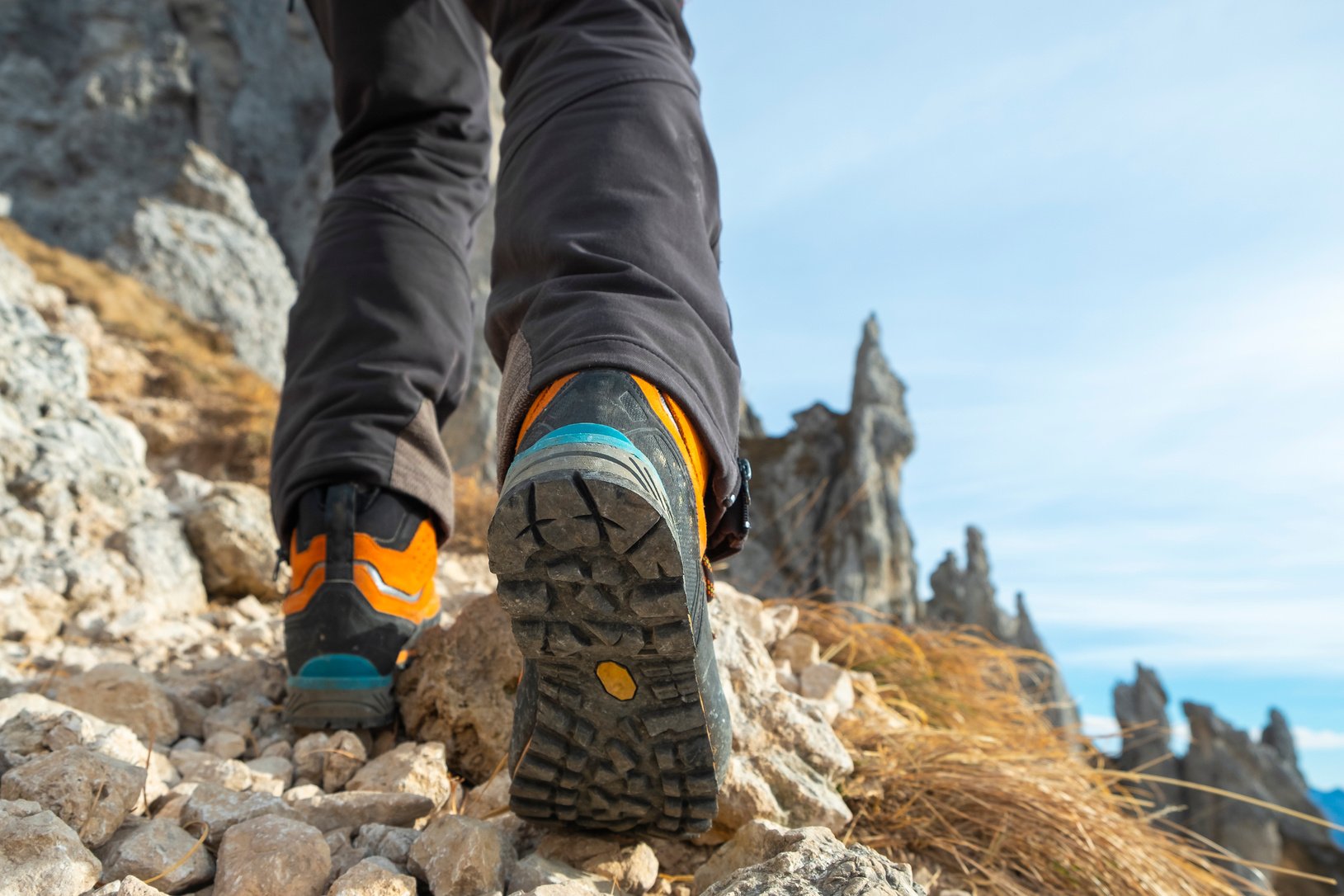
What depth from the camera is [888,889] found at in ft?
2.31

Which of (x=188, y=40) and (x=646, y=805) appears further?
(x=188, y=40)

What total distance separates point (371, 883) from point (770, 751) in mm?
588

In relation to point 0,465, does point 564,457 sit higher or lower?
lower

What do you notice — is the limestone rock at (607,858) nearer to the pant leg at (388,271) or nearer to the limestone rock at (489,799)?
the limestone rock at (489,799)

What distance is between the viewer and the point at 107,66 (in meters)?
22.1

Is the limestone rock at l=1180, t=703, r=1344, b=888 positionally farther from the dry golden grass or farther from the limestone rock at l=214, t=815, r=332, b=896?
the limestone rock at l=214, t=815, r=332, b=896

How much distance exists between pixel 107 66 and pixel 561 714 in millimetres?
27817

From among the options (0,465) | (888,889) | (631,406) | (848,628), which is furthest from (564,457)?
(0,465)

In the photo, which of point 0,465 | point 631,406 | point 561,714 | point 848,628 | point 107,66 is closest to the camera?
point 631,406

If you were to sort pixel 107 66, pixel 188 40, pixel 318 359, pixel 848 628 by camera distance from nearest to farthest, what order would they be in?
pixel 318 359 → pixel 848 628 → pixel 107 66 → pixel 188 40

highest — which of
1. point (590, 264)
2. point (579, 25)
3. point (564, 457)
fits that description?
point (579, 25)

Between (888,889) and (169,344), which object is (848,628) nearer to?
(888,889)

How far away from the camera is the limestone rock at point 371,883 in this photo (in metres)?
0.85

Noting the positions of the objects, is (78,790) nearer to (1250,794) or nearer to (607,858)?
(607,858)
